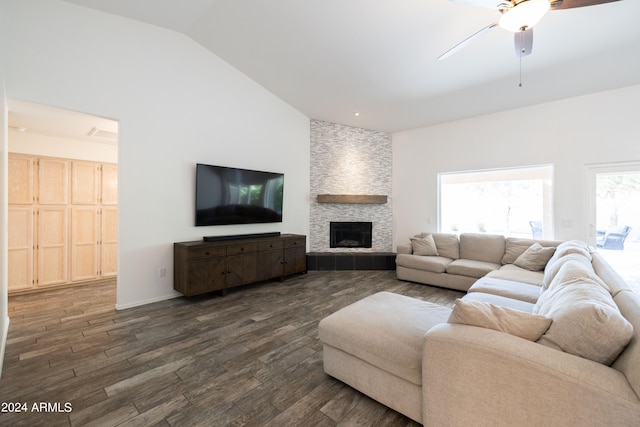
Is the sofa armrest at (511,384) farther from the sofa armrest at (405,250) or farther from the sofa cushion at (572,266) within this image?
the sofa armrest at (405,250)

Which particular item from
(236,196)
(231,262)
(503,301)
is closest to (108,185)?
(236,196)

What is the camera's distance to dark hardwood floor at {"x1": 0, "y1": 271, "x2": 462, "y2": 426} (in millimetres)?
1650

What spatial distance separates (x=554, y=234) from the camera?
168 inches

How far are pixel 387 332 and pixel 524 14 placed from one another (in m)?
2.30

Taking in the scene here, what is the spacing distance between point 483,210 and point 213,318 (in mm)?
5026

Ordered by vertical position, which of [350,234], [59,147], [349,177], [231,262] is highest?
[59,147]

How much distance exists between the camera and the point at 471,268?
4.06 metres

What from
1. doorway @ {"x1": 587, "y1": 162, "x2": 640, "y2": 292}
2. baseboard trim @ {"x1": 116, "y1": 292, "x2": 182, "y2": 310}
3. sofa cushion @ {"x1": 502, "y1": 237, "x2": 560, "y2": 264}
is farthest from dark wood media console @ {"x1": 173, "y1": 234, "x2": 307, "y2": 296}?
doorway @ {"x1": 587, "y1": 162, "x2": 640, "y2": 292}

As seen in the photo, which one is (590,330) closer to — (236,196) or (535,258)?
(535,258)

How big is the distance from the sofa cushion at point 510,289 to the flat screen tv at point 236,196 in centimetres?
338

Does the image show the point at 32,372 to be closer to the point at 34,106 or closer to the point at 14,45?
the point at 34,106

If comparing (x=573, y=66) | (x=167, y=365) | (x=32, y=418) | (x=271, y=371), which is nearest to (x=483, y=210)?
(x=573, y=66)

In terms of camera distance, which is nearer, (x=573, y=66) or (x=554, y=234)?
(x=573, y=66)

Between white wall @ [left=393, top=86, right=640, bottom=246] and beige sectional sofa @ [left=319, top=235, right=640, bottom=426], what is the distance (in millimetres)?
2869
